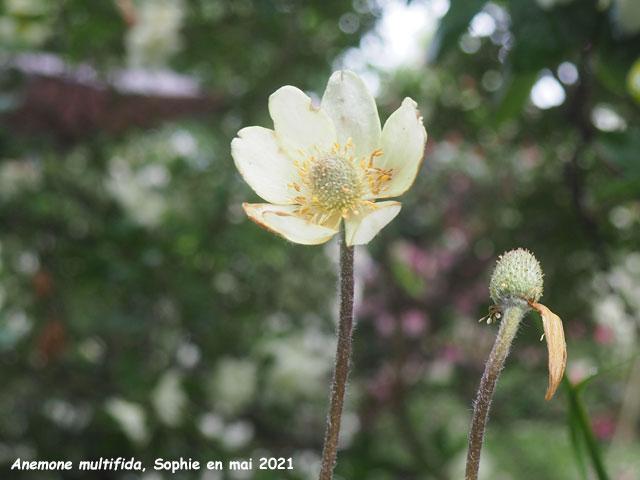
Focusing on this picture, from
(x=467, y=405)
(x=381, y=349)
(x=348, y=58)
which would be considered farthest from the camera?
(x=381, y=349)

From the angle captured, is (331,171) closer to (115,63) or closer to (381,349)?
(115,63)

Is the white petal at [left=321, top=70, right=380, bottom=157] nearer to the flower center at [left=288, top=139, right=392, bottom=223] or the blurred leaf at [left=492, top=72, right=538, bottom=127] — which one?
the flower center at [left=288, top=139, right=392, bottom=223]

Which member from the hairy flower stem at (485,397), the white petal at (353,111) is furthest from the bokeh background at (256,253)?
the hairy flower stem at (485,397)

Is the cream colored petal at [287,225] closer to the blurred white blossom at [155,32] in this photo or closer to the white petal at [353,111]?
the white petal at [353,111]

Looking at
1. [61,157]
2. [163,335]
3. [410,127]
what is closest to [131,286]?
[163,335]

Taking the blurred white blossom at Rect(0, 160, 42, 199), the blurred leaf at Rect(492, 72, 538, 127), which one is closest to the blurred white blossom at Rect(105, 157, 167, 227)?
the blurred white blossom at Rect(0, 160, 42, 199)
